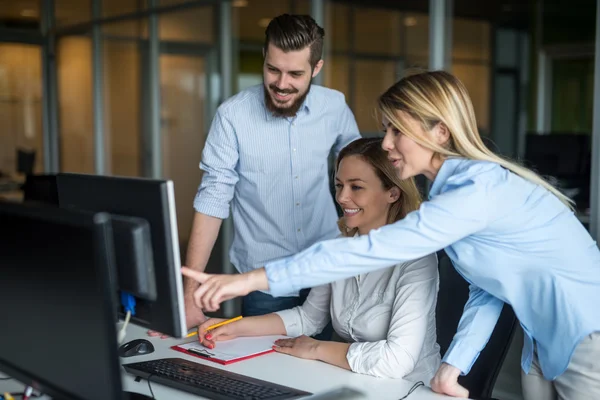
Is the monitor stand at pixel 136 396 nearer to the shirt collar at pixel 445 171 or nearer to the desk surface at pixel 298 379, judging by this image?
the desk surface at pixel 298 379

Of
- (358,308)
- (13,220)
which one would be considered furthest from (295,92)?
(13,220)

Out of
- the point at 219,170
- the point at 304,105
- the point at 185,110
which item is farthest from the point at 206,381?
the point at 185,110

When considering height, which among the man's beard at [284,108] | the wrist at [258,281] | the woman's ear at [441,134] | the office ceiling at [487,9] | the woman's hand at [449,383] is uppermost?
the office ceiling at [487,9]

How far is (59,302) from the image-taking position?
134 cm

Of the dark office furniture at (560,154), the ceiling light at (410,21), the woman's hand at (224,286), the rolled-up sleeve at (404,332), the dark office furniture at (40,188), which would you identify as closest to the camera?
the woman's hand at (224,286)

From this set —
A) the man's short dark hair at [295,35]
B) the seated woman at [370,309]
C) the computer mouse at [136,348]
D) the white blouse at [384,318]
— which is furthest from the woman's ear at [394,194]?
the computer mouse at [136,348]

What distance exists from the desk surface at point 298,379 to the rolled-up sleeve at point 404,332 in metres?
0.03

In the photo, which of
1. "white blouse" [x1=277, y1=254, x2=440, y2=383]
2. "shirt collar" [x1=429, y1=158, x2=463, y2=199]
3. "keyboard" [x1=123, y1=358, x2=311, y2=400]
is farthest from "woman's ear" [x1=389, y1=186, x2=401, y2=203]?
"keyboard" [x1=123, y1=358, x2=311, y2=400]

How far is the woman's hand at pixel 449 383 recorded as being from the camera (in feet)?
5.74

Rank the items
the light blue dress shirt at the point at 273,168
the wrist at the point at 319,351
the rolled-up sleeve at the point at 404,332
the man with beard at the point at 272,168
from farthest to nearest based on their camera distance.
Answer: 1. the light blue dress shirt at the point at 273,168
2. the man with beard at the point at 272,168
3. the wrist at the point at 319,351
4. the rolled-up sleeve at the point at 404,332

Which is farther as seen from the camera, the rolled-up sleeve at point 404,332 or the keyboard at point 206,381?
the rolled-up sleeve at point 404,332

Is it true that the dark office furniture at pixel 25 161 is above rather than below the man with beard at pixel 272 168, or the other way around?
below

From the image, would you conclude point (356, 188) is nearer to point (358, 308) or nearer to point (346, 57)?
point (358, 308)

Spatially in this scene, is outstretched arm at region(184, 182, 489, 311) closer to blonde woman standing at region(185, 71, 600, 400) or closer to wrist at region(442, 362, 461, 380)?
blonde woman standing at region(185, 71, 600, 400)
